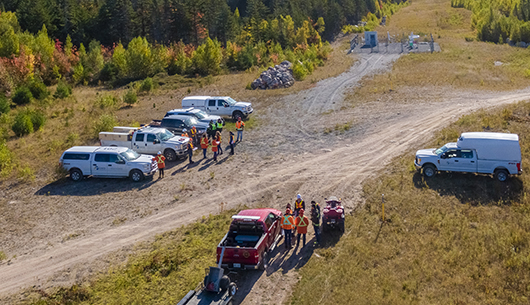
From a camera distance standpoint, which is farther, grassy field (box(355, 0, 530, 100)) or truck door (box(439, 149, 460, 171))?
grassy field (box(355, 0, 530, 100))

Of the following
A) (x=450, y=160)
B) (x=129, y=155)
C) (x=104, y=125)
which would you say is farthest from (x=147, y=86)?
(x=450, y=160)

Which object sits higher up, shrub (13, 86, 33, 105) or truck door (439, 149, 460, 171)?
shrub (13, 86, 33, 105)

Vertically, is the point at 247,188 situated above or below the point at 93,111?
below

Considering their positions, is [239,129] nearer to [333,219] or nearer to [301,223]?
[333,219]

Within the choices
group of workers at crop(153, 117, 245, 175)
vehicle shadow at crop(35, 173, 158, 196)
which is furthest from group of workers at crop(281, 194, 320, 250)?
group of workers at crop(153, 117, 245, 175)

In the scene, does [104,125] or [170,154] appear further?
[104,125]

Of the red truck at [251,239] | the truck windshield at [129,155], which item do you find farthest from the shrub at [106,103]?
the red truck at [251,239]

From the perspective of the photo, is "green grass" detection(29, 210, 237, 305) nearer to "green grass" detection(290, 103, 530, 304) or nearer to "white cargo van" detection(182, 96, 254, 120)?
"green grass" detection(290, 103, 530, 304)

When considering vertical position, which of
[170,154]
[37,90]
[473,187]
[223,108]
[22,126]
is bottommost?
[473,187]
